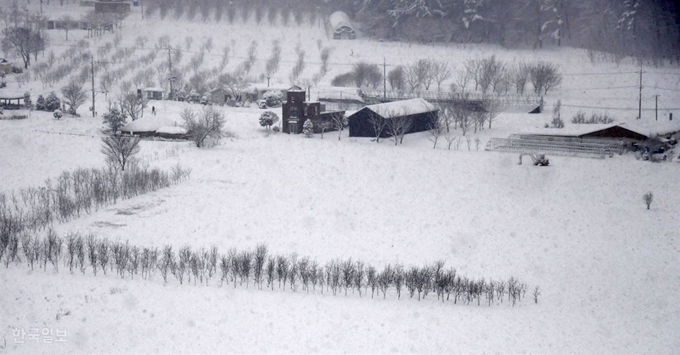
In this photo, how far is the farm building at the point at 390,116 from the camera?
42094mm

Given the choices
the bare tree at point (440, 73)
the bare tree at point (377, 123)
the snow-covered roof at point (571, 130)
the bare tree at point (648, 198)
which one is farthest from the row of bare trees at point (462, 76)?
the bare tree at point (648, 198)

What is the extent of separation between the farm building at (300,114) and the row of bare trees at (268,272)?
23600mm

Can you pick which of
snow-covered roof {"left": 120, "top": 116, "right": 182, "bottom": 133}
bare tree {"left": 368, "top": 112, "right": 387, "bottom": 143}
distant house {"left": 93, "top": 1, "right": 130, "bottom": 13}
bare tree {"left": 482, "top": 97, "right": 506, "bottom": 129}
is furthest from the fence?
distant house {"left": 93, "top": 1, "right": 130, "bottom": 13}

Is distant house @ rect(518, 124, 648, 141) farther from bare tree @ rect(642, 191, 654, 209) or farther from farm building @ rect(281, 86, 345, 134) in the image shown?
farm building @ rect(281, 86, 345, 134)

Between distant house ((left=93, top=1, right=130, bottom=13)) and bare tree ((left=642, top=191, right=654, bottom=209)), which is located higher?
distant house ((left=93, top=1, right=130, bottom=13))

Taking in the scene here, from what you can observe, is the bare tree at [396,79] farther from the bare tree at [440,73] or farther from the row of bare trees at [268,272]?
the row of bare trees at [268,272]

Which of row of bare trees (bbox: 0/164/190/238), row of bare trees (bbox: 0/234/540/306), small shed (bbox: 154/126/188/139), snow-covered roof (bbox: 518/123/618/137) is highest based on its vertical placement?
snow-covered roof (bbox: 518/123/618/137)

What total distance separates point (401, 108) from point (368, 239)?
19.6 metres

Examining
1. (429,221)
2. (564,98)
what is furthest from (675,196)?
(564,98)

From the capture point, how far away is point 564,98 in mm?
52594

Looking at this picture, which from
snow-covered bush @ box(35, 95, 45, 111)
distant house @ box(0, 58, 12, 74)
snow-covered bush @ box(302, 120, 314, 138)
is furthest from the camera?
distant house @ box(0, 58, 12, 74)

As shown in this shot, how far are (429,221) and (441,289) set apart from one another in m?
7.80

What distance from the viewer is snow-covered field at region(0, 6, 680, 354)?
16.2 meters

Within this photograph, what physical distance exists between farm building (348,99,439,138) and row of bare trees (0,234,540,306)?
2182 cm
